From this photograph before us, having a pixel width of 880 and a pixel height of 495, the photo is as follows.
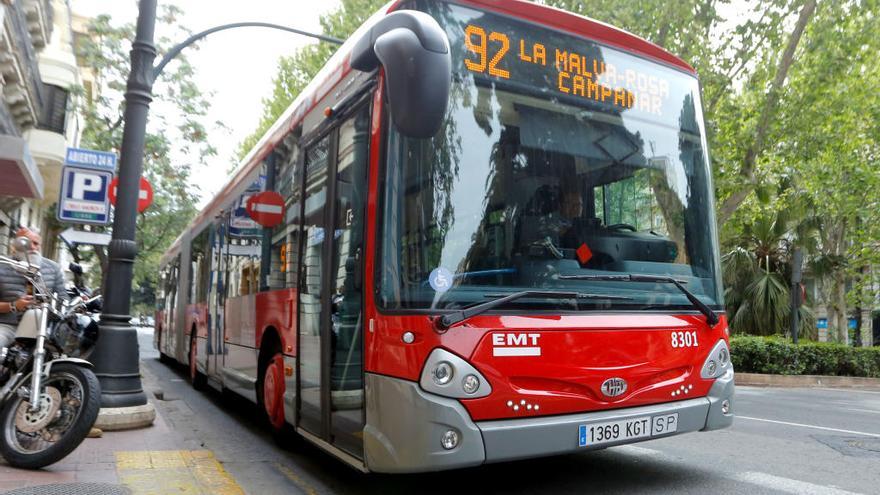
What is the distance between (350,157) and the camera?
4691 mm

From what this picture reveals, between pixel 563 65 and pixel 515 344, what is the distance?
71.7 inches

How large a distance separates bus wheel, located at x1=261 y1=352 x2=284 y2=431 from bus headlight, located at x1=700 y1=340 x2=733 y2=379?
3.23 metres

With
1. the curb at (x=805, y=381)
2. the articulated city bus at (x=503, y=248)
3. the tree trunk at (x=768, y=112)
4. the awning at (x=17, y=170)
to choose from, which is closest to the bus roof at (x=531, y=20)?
Answer: the articulated city bus at (x=503, y=248)

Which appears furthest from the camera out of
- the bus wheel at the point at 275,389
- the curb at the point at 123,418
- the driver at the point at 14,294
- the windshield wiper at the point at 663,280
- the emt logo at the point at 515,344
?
the curb at the point at 123,418

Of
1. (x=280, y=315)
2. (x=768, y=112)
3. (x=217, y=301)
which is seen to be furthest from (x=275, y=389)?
(x=768, y=112)

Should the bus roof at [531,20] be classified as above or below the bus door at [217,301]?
above

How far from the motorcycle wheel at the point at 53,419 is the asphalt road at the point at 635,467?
1.15m

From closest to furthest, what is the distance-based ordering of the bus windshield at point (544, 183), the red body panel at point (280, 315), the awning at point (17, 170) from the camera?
A: the bus windshield at point (544, 183), the red body panel at point (280, 315), the awning at point (17, 170)

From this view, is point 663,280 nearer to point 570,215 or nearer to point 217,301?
point 570,215

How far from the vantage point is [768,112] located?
15719mm

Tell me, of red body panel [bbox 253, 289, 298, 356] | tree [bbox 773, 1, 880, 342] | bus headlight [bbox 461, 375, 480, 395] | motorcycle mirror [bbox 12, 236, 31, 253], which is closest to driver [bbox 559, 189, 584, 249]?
bus headlight [bbox 461, 375, 480, 395]

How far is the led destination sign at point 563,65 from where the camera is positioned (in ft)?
14.1

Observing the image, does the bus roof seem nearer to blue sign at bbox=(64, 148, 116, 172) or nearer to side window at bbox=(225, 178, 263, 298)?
side window at bbox=(225, 178, 263, 298)

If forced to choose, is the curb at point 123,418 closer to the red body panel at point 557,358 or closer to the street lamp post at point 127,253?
the street lamp post at point 127,253
